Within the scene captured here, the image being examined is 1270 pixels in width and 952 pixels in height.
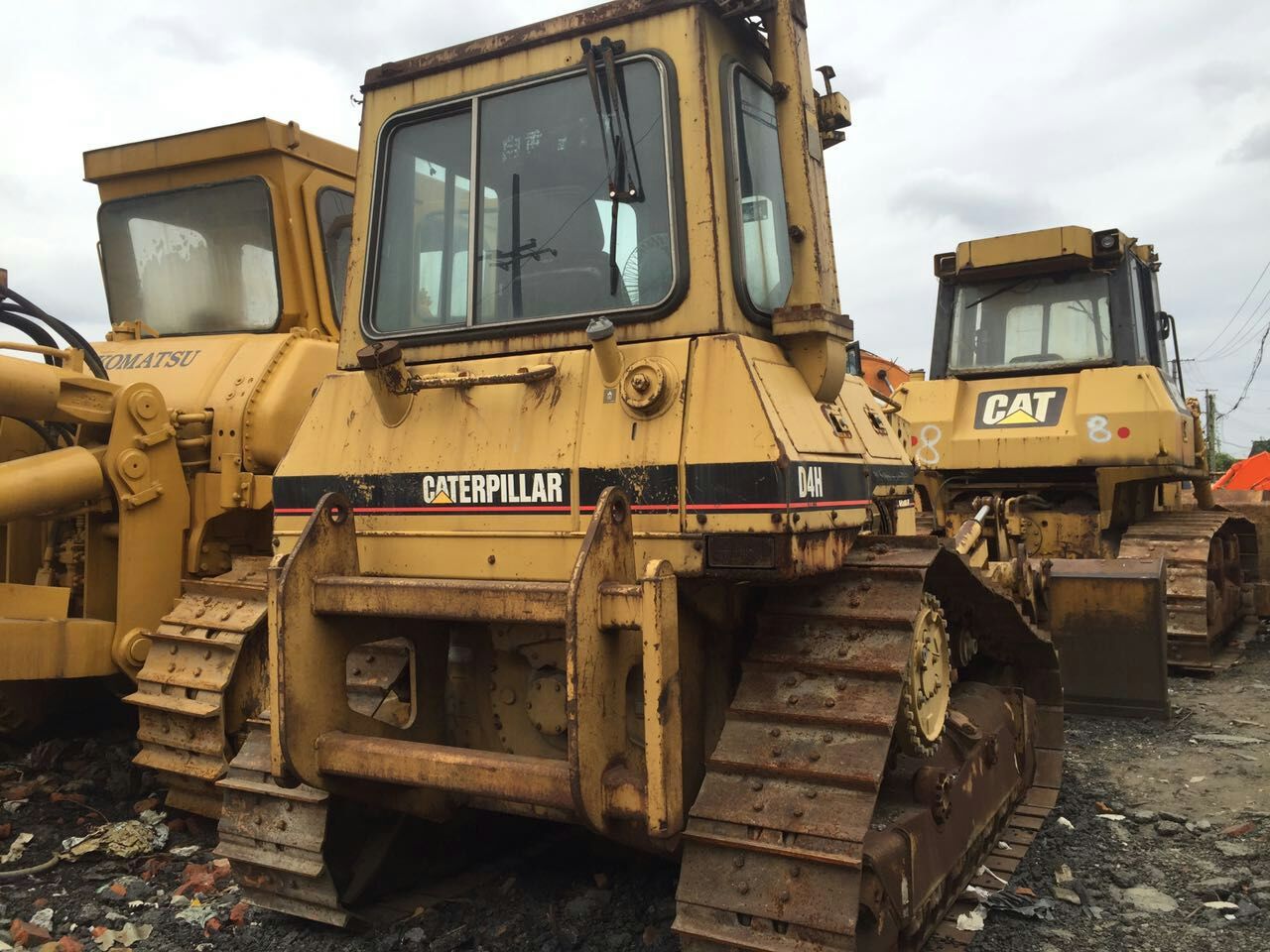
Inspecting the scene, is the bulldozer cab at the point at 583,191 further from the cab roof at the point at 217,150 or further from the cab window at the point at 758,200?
the cab roof at the point at 217,150

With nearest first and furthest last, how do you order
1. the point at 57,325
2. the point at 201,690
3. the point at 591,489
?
the point at 591,489 → the point at 201,690 → the point at 57,325

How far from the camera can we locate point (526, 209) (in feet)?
12.1

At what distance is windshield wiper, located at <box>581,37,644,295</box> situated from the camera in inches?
136

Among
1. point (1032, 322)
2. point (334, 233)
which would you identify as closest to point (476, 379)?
point (334, 233)

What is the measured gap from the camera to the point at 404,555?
3664 mm

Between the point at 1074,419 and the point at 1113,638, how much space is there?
2.53 m

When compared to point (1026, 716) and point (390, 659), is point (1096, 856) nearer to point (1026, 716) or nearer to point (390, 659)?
point (1026, 716)

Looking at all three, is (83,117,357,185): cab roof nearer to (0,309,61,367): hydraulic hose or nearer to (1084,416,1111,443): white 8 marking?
(0,309,61,367): hydraulic hose

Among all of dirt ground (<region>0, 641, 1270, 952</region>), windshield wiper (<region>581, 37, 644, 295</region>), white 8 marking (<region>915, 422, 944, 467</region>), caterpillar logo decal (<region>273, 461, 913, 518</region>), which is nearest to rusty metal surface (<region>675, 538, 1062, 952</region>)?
caterpillar logo decal (<region>273, 461, 913, 518</region>)

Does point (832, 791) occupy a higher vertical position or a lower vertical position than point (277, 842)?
higher

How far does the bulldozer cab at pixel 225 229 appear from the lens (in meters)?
6.21

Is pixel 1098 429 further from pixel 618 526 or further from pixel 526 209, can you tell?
pixel 618 526

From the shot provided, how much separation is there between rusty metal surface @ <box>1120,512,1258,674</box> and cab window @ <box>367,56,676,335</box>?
5.84 metres

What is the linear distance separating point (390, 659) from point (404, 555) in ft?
1.60
